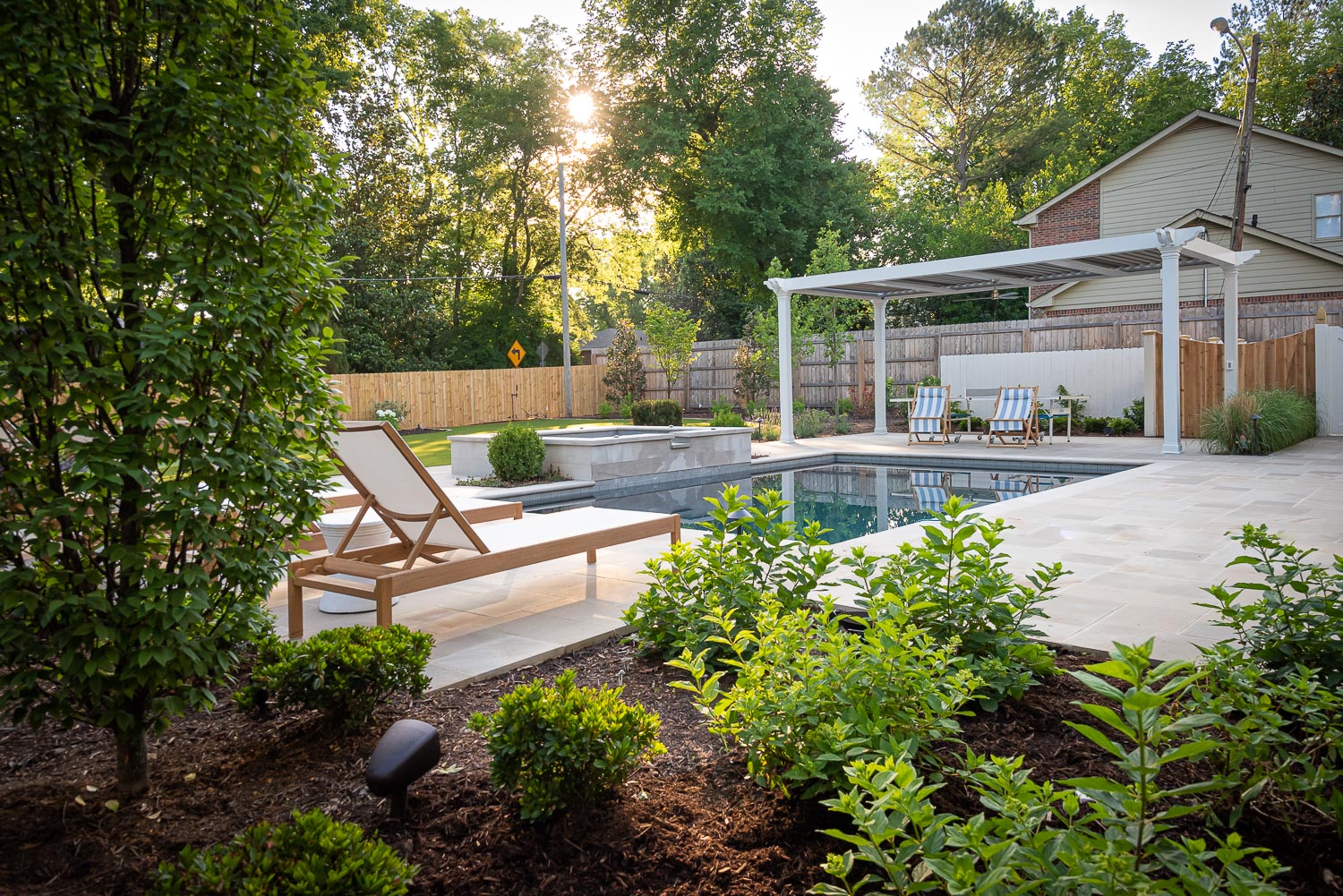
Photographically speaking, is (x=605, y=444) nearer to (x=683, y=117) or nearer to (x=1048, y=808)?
(x=1048, y=808)

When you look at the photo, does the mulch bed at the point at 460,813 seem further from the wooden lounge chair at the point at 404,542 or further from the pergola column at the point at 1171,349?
the pergola column at the point at 1171,349

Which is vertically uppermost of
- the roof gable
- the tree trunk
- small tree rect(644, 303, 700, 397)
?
the roof gable

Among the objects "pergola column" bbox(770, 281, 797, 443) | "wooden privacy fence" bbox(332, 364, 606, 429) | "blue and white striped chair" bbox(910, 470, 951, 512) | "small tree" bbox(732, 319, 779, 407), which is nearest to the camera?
"blue and white striped chair" bbox(910, 470, 951, 512)

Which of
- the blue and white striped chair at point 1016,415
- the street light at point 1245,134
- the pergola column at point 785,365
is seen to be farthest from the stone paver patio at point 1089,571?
the street light at point 1245,134

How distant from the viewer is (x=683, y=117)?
87.7ft

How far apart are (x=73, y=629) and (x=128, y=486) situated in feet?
1.10

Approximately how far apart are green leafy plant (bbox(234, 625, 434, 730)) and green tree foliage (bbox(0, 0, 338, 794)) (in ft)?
1.12

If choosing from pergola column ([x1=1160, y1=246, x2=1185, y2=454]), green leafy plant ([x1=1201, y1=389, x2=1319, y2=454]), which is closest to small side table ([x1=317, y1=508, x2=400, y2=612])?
pergola column ([x1=1160, y1=246, x2=1185, y2=454])

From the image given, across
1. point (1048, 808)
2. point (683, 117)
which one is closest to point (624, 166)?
point (683, 117)

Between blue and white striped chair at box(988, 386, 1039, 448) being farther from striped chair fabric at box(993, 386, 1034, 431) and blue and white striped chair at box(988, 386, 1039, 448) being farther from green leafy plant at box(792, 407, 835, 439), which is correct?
green leafy plant at box(792, 407, 835, 439)

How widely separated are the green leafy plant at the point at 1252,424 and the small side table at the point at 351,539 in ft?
34.4

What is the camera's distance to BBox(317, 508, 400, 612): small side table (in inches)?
177

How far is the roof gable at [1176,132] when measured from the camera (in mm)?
18016

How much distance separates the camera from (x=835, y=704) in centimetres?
221
